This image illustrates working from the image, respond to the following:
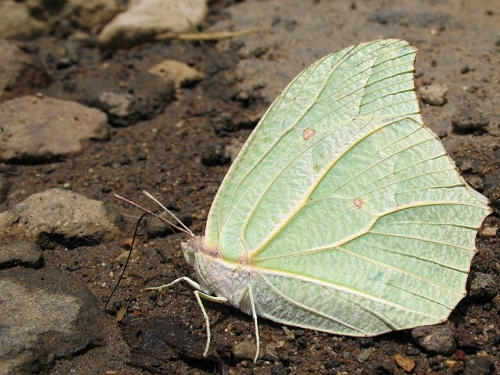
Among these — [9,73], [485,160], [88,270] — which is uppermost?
[485,160]

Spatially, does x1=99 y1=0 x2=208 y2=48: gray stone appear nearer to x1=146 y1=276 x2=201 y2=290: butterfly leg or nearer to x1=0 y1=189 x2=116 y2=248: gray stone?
x1=0 y1=189 x2=116 y2=248: gray stone

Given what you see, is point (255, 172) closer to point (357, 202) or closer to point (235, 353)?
point (357, 202)

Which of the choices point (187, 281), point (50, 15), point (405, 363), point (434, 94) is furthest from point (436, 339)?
point (50, 15)

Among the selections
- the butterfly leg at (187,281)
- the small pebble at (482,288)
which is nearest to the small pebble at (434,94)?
the small pebble at (482,288)

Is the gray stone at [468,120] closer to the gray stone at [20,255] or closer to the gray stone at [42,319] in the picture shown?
the gray stone at [42,319]

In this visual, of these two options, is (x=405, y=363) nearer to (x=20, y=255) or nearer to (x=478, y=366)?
(x=478, y=366)

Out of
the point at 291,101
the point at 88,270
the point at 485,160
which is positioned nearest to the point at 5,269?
the point at 88,270

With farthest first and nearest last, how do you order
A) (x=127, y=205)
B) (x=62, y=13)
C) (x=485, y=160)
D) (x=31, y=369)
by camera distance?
(x=62, y=13)
(x=127, y=205)
(x=485, y=160)
(x=31, y=369)
